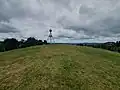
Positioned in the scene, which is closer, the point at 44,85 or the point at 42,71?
the point at 44,85

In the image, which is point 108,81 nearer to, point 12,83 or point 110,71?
point 110,71

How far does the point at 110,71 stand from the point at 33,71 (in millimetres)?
9883

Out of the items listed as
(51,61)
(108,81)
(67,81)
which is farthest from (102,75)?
(51,61)

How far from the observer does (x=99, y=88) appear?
1578 cm

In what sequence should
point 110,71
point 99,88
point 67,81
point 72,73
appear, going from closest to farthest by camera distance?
point 99,88, point 67,81, point 72,73, point 110,71

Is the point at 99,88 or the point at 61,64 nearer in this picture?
the point at 99,88

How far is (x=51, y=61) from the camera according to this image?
24.2 m

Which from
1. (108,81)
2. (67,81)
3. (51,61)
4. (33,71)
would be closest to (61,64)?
(51,61)

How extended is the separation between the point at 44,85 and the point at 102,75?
7349mm

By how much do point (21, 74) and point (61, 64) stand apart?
5696 mm

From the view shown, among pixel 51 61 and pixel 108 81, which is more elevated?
Result: pixel 51 61

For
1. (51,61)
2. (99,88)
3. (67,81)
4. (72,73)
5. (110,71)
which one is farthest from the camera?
(51,61)

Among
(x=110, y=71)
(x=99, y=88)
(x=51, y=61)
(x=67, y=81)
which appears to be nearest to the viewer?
(x=99, y=88)

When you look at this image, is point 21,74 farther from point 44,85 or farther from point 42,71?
point 44,85
